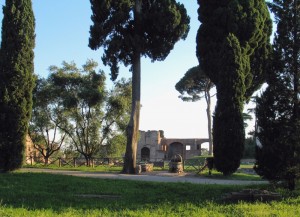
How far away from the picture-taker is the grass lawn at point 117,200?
7543 mm

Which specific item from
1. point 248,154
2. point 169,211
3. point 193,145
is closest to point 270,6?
point 169,211

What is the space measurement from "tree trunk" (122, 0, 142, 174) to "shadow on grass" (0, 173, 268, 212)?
6.61 m

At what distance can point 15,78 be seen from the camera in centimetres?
1611

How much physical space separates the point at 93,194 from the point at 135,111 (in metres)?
9.58

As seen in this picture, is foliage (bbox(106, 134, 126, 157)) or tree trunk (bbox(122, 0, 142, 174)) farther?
foliage (bbox(106, 134, 126, 157))

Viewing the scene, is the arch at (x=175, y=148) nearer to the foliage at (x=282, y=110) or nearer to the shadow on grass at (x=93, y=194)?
the shadow on grass at (x=93, y=194)

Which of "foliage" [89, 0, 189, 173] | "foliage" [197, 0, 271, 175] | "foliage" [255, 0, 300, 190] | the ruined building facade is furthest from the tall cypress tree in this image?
the ruined building facade

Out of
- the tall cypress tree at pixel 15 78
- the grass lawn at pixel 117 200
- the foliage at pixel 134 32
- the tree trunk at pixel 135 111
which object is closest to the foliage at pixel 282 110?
the grass lawn at pixel 117 200

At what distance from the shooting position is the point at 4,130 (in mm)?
15750

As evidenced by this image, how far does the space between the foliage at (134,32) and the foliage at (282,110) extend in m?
8.33

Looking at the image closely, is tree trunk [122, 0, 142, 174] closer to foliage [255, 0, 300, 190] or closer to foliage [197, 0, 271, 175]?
foliage [197, 0, 271, 175]

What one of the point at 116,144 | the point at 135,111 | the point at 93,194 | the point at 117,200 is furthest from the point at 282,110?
the point at 116,144

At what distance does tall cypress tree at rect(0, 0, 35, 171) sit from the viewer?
15719 mm

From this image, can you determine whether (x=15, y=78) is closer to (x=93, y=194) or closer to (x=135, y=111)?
(x=135, y=111)
